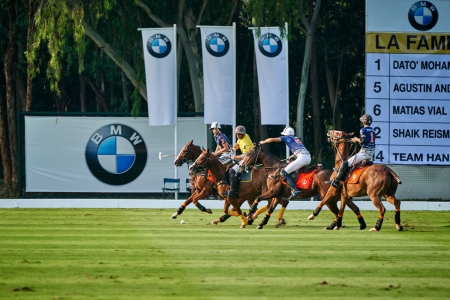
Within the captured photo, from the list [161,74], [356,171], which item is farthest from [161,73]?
[356,171]

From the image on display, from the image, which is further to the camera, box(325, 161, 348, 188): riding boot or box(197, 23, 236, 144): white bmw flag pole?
box(197, 23, 236, 144): white bmw flag pole

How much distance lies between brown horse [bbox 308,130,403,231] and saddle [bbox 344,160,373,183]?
22 mm

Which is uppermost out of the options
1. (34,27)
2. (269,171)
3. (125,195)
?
(34,27)

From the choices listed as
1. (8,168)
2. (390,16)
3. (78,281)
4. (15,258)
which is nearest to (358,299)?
(78,281)

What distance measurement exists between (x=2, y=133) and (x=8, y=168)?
1375mm

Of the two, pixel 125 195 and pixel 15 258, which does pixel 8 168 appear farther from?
pixel 15 258

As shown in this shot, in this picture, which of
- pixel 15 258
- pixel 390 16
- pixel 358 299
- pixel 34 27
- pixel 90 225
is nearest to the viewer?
pixel 358 299

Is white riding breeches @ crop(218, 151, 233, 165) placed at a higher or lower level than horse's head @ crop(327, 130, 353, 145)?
lower

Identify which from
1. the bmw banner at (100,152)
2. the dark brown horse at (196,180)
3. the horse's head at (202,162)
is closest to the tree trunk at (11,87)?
the bmw banner at (100,152)

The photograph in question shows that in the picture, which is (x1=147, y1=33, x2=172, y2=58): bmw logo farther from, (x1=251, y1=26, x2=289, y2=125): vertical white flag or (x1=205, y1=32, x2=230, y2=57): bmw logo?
(x1=251, y1=26, x2=289, y2=125): vertical white flag

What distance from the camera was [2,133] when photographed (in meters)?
34.1

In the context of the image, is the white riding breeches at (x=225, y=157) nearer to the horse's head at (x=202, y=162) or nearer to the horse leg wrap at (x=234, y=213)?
the horse's head at (x=202, y=162)

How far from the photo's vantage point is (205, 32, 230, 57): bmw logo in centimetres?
2880

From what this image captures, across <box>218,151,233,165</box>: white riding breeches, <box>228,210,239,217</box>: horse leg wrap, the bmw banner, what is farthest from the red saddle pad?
the bmw banner
